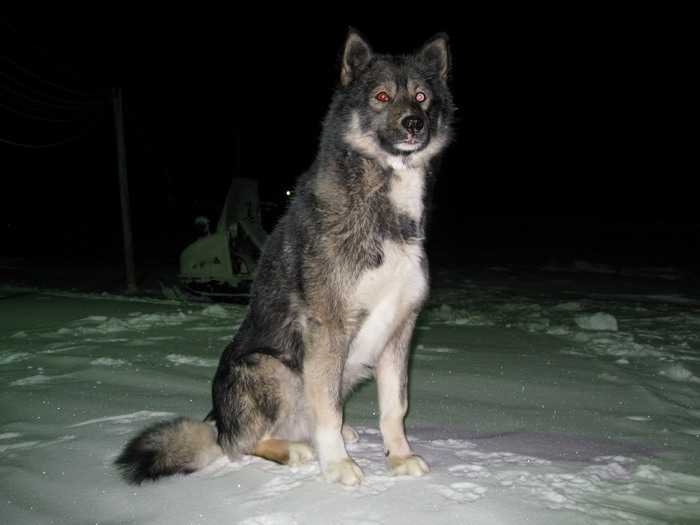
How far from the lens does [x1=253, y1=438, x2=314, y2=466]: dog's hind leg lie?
8.82ft

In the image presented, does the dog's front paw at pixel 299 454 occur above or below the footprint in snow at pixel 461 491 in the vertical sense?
above

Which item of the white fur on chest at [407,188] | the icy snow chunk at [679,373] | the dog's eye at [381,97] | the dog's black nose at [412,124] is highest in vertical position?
the dog's eye at [381,97]

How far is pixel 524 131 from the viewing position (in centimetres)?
4572

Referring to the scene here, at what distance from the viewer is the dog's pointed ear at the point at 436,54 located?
3.22m

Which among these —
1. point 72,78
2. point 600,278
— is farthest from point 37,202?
point 600,278

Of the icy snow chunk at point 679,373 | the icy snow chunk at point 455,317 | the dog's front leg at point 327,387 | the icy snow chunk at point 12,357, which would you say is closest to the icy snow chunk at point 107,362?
the icy snow chunk at point 12,357

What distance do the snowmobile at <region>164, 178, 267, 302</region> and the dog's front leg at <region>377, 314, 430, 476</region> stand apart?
5.27 metres

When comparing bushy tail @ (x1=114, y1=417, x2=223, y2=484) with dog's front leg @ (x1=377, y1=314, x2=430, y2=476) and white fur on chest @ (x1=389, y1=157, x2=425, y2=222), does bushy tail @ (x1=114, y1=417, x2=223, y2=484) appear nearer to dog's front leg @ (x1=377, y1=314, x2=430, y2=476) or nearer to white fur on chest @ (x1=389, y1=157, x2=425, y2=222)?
dog's front leg @ (x1=377, y1=314, x2=430, y2=476)

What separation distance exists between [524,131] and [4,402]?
4662 centimetres

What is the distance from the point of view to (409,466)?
8.48 feet

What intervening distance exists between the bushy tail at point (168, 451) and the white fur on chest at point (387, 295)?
816 mm

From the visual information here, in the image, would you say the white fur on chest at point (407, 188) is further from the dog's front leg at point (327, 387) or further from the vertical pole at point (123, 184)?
the vertical pole at point (123, 184)

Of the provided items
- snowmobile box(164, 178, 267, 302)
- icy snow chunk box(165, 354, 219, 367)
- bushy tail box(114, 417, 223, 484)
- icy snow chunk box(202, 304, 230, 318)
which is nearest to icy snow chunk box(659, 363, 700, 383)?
bushy tail box(114, 417, 223, 484)

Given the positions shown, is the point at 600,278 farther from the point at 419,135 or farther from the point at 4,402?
the point at 4,402
